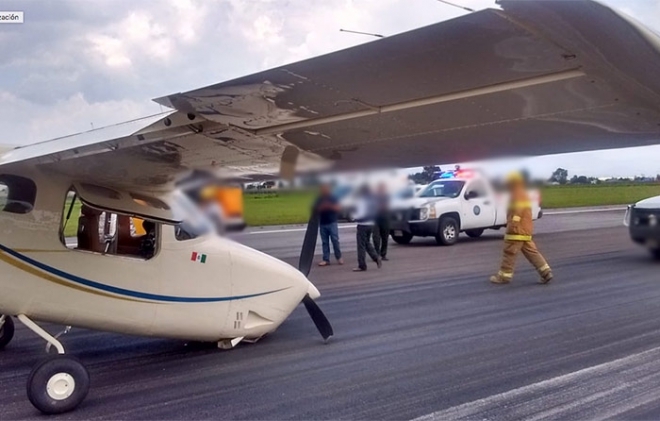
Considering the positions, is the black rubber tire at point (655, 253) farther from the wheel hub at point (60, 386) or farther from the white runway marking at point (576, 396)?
the wheel hub at point (60, 386)

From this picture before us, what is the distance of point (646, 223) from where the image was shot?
20.9 feet

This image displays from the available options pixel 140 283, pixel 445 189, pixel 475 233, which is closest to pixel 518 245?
pixel 140 283

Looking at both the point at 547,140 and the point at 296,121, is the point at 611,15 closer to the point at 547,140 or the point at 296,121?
the point at 547,140

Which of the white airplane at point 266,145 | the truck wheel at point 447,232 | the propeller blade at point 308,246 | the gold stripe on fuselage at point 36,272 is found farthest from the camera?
the truck wheel at point 447,232

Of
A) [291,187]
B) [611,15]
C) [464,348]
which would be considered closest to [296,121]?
[291,187]

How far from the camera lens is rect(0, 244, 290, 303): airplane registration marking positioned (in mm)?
5488

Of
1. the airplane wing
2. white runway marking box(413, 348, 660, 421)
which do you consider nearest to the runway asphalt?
white runway marking box(413, 348, 660, 421)

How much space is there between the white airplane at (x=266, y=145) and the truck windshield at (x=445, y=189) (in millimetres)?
12418

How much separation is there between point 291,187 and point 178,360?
3.14m

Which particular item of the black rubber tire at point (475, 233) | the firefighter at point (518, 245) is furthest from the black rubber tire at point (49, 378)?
the black rubber tire at point (475, 233)

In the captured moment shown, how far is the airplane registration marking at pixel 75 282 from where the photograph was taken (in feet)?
18.0

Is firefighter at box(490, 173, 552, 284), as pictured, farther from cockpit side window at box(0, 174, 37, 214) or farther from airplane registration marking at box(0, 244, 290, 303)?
cockpit side window at box(0, 174, 37, 214)

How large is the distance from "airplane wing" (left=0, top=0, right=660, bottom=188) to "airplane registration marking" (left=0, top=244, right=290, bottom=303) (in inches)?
32.0

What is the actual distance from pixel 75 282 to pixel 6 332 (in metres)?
2.08
